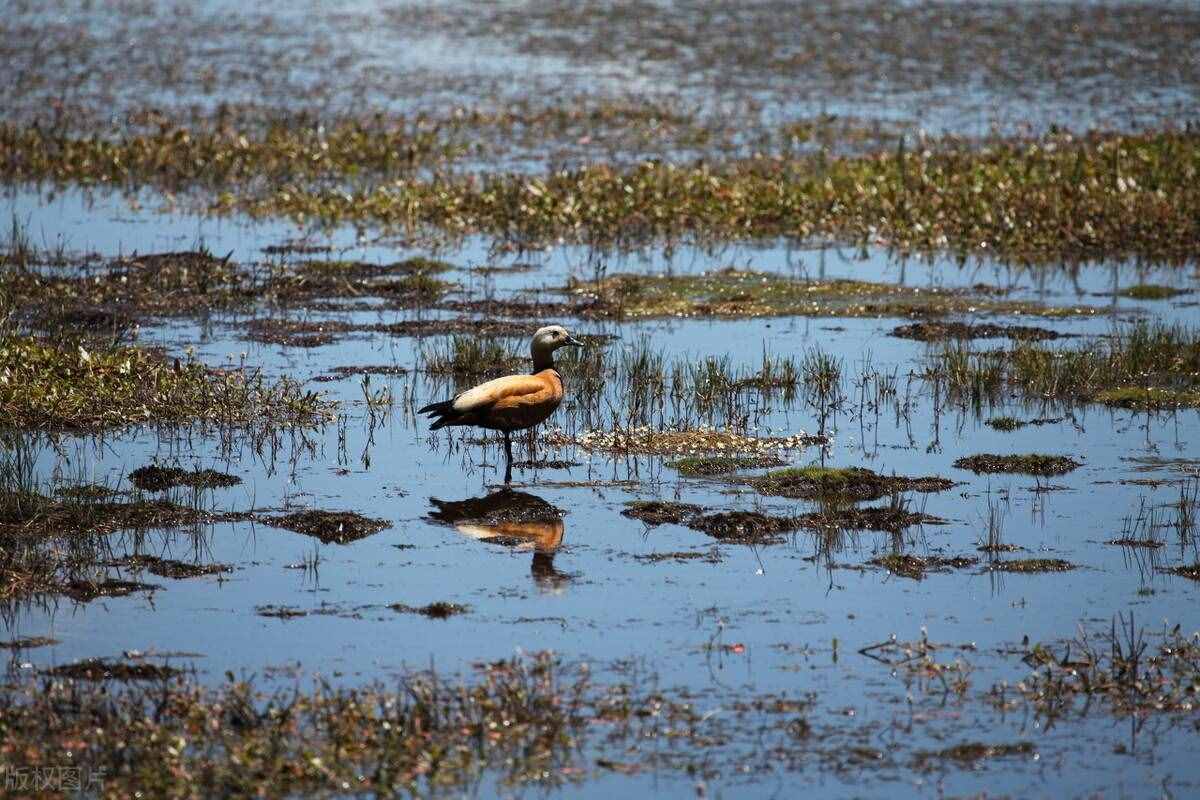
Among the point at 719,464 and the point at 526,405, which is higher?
the point at 526,405

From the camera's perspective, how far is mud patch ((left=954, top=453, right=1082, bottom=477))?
1201 centimetres

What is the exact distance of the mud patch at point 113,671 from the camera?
8188mm

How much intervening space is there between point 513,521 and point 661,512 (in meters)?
0.87

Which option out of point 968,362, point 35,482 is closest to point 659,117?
point 968,362

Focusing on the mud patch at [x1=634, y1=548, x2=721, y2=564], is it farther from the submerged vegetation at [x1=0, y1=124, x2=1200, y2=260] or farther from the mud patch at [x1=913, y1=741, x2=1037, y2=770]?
the submerged vegetation at [x1=0, y1=124, x2=1200, y2=260]

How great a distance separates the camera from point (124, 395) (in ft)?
42.8

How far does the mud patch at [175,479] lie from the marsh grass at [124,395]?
1.29 metres

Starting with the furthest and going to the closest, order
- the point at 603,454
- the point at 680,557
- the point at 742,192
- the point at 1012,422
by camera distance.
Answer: the point at 742,192, the point at 1012,422, the point at 603,454, the point at 680,557

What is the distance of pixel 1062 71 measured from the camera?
33.9 metres

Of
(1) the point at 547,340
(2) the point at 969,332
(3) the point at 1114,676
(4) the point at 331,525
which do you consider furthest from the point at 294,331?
(3) the point at 1114,676

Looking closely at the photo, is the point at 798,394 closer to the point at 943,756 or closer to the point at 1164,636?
the point at 1164,636

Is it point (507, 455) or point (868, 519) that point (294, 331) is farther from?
point (868, 519)

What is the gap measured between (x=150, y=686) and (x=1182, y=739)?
4.38 meters

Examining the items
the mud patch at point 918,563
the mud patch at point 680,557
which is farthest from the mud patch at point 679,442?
the mud patch at point 918,563
